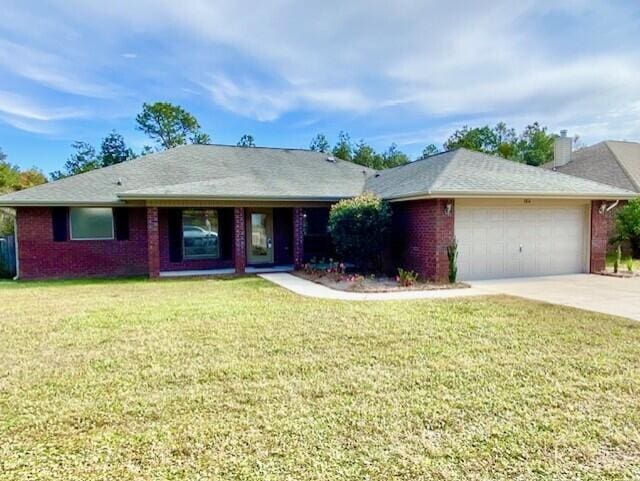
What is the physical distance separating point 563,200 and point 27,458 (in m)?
14.2

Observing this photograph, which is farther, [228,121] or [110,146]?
[110,146]

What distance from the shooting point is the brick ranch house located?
39.4ft

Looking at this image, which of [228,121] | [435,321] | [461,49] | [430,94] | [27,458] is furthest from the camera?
[228,121]

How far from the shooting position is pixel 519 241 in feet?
41.1

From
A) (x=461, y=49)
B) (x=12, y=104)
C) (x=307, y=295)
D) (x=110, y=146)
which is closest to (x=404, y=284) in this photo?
(x=307, y=295)

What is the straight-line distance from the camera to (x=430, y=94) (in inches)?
758

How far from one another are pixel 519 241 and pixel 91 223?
543 inches

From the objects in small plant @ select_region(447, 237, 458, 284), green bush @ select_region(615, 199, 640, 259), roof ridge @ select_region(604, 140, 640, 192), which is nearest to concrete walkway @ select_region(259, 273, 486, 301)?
small plant @ select_region(447, 237, 458, 284)

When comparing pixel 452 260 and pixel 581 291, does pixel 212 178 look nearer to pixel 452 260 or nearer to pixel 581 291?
pixel 452 260

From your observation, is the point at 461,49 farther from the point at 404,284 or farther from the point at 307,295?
the point at 307,295

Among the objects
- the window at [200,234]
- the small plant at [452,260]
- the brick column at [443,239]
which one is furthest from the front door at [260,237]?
the small plant at [452,260]

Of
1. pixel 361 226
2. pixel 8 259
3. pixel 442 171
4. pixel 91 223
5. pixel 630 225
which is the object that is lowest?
pixel 8 259

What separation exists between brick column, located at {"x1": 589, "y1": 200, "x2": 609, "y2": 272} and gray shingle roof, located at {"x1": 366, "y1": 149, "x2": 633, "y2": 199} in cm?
66

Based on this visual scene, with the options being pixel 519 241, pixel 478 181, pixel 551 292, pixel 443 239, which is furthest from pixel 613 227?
pixel 443 239
